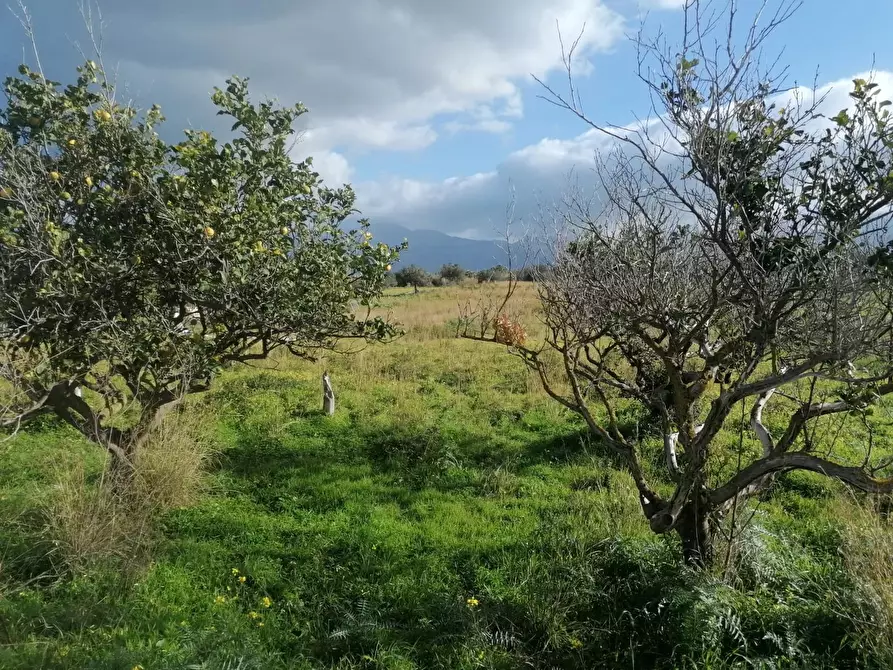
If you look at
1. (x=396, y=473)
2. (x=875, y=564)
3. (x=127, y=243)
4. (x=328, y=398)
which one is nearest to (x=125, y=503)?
(x=127, y=243)

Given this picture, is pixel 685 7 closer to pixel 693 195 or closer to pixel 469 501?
pixel 693 195

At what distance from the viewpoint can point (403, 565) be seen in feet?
15.7

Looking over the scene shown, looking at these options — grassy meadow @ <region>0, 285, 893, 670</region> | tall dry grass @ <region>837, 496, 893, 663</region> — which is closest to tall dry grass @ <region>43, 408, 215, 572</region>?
grassy meadow @ <region>0, 285, 893, 670</region>

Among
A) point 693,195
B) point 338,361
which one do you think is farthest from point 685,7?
point 338,361

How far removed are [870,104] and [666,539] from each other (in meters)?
3.48

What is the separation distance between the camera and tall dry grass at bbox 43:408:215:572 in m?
4.38

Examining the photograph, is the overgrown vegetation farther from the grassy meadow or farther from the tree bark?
the tree bark

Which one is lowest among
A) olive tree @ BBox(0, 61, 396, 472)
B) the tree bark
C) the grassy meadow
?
the grassy meadow

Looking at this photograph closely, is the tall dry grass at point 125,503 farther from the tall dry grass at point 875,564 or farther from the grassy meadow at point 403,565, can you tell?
the tall dry grass at point 875,564

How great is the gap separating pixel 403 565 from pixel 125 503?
2763mm

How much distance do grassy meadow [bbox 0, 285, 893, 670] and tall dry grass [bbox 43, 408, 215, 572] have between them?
22 millimetres

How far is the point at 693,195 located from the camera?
10.9 ft

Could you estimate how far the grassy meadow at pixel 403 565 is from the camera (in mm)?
3402

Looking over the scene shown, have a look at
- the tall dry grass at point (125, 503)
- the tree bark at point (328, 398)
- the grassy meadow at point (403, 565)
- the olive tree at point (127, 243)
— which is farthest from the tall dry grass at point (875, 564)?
the tree bark at point (328, 398)
